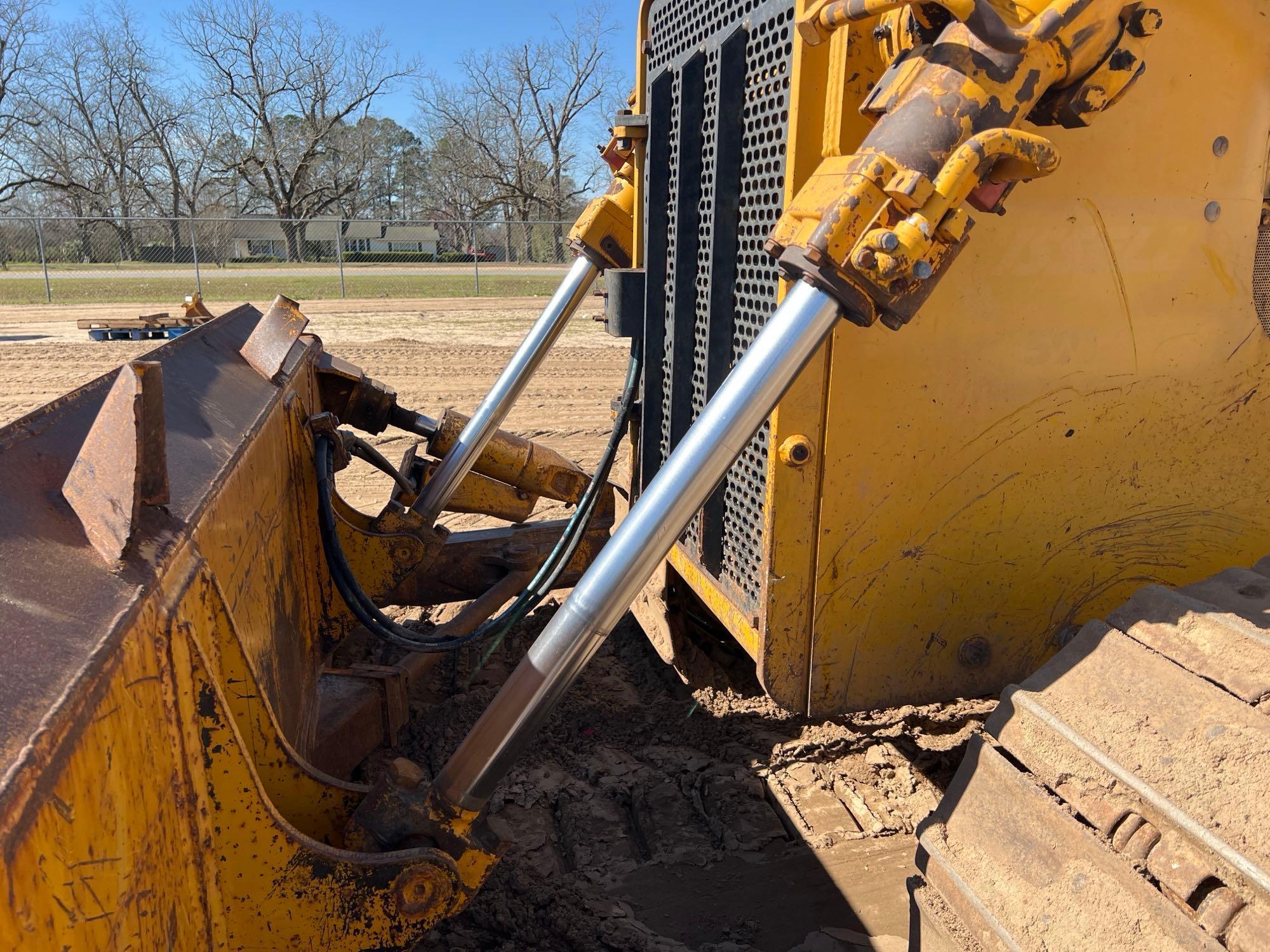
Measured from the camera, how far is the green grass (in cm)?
1869

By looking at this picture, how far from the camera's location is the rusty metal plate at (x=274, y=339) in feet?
8.71

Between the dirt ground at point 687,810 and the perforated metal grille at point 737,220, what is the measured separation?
2.25 ft

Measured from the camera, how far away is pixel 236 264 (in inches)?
1067

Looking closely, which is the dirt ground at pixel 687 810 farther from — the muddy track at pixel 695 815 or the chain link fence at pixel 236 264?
the chain link fence at pixel 236 264

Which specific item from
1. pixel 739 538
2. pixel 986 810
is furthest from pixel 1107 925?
pixel 739 538

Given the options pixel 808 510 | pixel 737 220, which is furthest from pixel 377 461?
pixel 808 510

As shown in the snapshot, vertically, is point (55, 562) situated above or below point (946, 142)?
below

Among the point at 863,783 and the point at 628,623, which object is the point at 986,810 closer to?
the point at 863,783

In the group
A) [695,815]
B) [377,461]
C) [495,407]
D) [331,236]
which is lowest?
[695,815]

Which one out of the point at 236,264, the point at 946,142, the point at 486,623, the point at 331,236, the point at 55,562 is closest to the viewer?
the point at 55,562

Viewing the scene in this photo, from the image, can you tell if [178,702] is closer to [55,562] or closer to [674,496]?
[55,562]

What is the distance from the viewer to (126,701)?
1.16 meters

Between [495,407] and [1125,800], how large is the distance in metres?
1.96

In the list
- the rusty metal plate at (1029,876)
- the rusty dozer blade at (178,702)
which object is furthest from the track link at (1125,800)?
the rusty dozer blade at (178,702)
